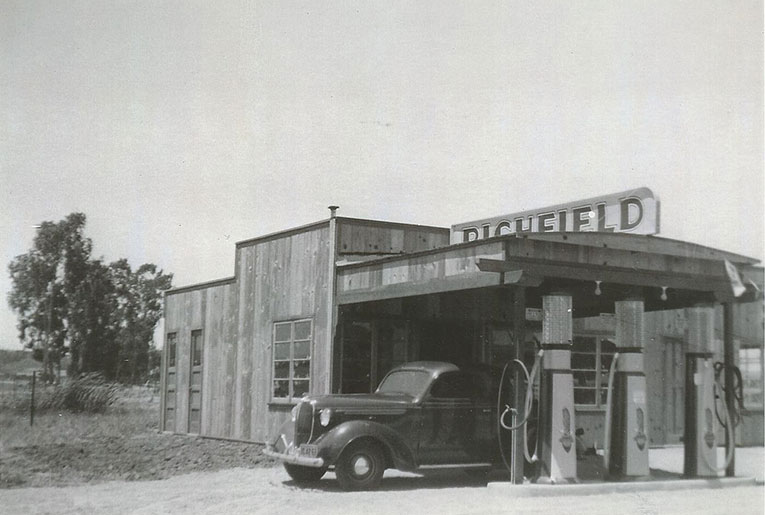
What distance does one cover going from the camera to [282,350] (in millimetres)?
15766

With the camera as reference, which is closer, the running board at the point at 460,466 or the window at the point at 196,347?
the running board at the point at 460,466

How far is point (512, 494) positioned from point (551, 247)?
9.68ft

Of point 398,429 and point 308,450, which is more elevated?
point 398,429

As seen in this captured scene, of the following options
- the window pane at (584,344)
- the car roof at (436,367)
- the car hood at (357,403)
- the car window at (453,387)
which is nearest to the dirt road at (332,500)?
the car hood at (357,403)

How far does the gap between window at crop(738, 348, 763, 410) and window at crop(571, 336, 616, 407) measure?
8.18ft

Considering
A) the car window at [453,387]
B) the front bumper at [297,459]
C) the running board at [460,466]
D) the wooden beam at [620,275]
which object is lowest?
the running board at [460,466]

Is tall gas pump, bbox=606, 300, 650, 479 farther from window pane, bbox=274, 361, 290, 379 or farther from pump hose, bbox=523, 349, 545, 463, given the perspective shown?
window pane, bbox=274, 361, 290, 379

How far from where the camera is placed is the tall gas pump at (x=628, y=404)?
35.5ft

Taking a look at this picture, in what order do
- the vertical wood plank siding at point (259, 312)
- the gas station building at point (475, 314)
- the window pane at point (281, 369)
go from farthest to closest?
1. the window pane at point (281, 369)
2. the vertical wood plank siding at point (259, 312)
3. the gas station building at point (475, 314)

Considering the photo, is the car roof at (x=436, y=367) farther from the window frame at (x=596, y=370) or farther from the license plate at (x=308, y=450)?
the window frame at (x=596, y=370)

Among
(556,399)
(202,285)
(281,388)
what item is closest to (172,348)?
(202,285)

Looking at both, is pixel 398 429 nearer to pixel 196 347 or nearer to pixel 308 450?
pixel 308 450

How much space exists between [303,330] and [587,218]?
206 inches

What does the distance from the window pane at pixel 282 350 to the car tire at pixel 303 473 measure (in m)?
4.32
